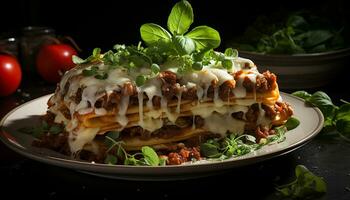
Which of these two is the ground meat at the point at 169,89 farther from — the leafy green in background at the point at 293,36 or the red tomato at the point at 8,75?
the red tomato at the point at 8,75

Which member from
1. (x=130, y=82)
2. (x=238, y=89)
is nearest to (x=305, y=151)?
(x=238, y=89)

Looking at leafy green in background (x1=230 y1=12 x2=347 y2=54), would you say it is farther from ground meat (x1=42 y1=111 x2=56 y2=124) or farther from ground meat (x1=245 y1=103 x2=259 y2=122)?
ground meat (x1=42 y1=111 x2=56 y2=124)

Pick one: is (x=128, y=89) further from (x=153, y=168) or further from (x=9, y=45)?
(x=9, y=45)

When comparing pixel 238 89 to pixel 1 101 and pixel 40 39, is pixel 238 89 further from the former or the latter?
pixel 40 39

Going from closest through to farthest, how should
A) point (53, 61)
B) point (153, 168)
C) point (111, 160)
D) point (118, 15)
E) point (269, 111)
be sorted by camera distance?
point (153, 168) < point (111, 160) < point (269, 111) < point (53, 61) < point (118, 15)

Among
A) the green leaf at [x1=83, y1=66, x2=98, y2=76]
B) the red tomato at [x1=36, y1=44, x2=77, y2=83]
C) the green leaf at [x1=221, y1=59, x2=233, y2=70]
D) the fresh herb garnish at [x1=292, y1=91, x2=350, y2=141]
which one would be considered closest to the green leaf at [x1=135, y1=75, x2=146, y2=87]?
the green leaf at [x1=83, y1=66, x2=98, y2=76]

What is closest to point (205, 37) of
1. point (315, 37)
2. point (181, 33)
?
point (181, 33)
